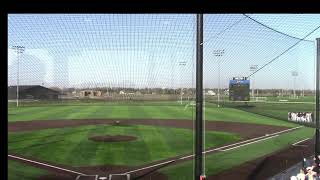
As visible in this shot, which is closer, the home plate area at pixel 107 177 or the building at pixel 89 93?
the home plate area at pixel 107 177

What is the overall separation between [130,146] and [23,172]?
5.34 metres

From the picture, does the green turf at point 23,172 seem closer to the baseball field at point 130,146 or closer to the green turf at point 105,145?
the baseball field at point 130,146

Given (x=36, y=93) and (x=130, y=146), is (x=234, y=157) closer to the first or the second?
(x=130, y=146)

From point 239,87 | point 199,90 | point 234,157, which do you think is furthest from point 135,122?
point 199,90

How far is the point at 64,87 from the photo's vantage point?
20953 mm

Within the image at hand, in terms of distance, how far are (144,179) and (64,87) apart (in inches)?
469

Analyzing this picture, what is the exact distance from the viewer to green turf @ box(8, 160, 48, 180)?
10.4 meters

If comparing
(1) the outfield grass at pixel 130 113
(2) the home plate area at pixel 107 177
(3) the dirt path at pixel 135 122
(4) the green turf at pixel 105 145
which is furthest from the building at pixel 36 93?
(2) the home plate area at pixel 107 177

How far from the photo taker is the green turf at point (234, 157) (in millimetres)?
10789

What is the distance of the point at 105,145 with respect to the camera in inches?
622
